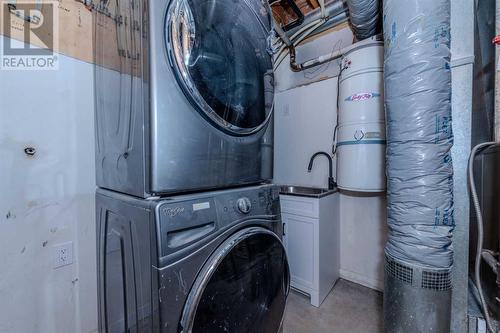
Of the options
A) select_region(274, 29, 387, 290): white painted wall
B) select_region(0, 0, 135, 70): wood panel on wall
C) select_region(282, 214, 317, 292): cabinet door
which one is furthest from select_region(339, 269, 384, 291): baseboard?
select_region(0, 0, 135, 70): wood panel on wall

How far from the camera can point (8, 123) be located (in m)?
0.95

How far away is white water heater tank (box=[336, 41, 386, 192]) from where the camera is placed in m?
1.55

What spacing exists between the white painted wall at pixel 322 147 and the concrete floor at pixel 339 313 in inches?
8.2

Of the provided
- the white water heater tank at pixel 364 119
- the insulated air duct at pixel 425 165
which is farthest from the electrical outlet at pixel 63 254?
the white water heater tank at pixel 364 119

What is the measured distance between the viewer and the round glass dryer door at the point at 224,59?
781mm

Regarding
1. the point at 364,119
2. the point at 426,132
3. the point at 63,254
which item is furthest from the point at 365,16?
the point at 63,254

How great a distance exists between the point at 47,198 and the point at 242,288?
97 centimetres

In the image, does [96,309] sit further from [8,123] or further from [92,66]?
[92,66]

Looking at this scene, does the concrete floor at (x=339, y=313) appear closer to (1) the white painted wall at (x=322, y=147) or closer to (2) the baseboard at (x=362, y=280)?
(2) the baseboard at (x=362, y=280)

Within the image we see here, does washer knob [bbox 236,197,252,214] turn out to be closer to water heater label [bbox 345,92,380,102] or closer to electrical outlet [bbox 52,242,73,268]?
electrical outlet [bbox 52,242,73,268]

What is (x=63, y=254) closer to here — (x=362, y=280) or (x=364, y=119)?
(x=364, y=119)

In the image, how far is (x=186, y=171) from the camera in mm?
792

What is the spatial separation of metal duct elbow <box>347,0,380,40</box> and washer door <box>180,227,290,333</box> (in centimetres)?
161

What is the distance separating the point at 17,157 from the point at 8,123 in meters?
0.14
